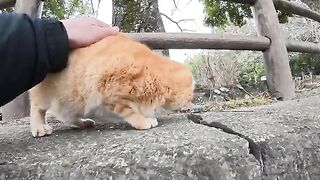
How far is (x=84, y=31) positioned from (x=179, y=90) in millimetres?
418

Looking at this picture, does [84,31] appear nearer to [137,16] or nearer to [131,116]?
[131,116]

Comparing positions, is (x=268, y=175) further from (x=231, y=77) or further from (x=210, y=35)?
(x=231, y=77)

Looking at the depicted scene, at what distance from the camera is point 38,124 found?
4.26ft

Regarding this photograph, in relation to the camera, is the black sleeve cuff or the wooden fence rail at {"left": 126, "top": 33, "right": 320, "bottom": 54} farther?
the wooden fence rail at {"left": 126, "top": 33, "right": 320, "bottom": 54}

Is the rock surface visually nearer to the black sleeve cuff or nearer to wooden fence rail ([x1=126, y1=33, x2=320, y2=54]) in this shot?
the black sleeve cuff

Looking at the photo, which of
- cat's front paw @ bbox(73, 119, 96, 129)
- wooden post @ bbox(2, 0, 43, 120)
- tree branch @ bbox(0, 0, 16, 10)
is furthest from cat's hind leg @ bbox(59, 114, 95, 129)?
tree branch @ bbox(0, 0, 16, 10)

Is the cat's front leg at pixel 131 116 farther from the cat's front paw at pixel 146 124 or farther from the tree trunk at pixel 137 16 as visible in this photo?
the tree trunk at pixel 137 16

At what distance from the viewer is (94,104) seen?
128cm

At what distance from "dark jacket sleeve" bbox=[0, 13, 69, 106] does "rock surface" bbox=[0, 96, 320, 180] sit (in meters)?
0.17

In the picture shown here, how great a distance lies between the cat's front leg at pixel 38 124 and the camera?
125 cm

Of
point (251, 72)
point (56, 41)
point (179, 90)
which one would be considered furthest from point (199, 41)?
point (251, 72)

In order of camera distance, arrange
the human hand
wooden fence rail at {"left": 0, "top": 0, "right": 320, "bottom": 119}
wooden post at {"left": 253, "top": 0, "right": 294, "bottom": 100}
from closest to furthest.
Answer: the human hand, wooden fence rail at {"left": 0, "top": 0, "right": 320, "bottom": 119}, wooden post at {"left": 253, "top": 0, "right": 294, "bottom": 100}

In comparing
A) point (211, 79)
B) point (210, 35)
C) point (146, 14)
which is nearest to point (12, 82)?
point (210, 35)

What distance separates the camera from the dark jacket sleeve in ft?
2.95
